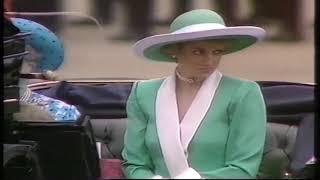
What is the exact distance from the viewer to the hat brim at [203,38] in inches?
123

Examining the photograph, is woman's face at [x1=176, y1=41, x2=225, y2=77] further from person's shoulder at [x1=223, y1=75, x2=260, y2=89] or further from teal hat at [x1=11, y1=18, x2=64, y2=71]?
teal hat at [x1=11, y1=18, x2=64, y2=71]

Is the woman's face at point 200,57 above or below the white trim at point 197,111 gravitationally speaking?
above

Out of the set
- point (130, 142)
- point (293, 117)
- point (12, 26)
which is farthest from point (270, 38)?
point (12, 26)

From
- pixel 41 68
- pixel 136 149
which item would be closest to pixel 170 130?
pixel 136 149

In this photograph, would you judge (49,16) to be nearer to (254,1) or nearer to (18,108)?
(18,108)

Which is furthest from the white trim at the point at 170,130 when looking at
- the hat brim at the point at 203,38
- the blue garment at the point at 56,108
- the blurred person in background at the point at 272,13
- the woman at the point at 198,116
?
the blue garment at the point at 56,108

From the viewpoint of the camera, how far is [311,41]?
3475mm

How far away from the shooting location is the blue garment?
3674 millimetres

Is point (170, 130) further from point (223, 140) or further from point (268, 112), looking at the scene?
point (268, 112)

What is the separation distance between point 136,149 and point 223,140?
0.99 ft

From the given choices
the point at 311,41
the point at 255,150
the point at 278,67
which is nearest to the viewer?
the point at 255,150

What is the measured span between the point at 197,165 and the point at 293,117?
823 millimetres

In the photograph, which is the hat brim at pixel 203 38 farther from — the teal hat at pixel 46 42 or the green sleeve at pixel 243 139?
the teal hat at pixel 46 42

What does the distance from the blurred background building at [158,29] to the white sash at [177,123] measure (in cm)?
25
